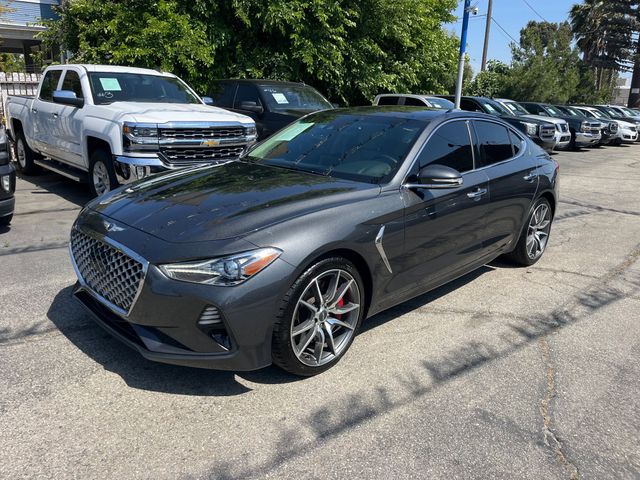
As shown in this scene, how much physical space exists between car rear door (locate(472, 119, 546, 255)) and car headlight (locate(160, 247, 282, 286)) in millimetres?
2566

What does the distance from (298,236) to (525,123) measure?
15.5 m

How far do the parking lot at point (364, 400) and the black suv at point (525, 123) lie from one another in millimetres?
13014

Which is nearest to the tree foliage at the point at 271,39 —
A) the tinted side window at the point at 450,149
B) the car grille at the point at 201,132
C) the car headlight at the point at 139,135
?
the car grille at the point at 201,132

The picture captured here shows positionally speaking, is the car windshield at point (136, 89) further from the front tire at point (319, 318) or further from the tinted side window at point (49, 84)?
the front tire at point (319, 318)

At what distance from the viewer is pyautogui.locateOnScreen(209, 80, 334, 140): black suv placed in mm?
9875

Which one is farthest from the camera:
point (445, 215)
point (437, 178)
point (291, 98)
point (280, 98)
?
point (291, 98)

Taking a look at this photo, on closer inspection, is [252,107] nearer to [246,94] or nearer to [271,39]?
[246,94]

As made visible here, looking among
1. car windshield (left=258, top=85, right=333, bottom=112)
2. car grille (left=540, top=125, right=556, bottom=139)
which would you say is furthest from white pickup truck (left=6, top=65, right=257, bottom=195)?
car grille (left=540, top=125, right=556, bottom=139)

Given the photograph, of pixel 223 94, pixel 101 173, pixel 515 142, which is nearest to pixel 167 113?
pixel 101 173

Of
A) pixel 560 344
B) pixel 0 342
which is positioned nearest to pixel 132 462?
pixel 0 342

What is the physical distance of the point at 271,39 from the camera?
13.9 m

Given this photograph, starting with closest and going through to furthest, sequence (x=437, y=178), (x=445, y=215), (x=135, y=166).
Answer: (x=437, y=178)
(x=445, y=215)
(x=135, y=166)

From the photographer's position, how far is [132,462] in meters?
2.61

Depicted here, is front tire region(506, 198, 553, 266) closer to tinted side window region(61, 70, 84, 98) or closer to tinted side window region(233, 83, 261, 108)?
tinted side window region(233, 83, 261, 108)
